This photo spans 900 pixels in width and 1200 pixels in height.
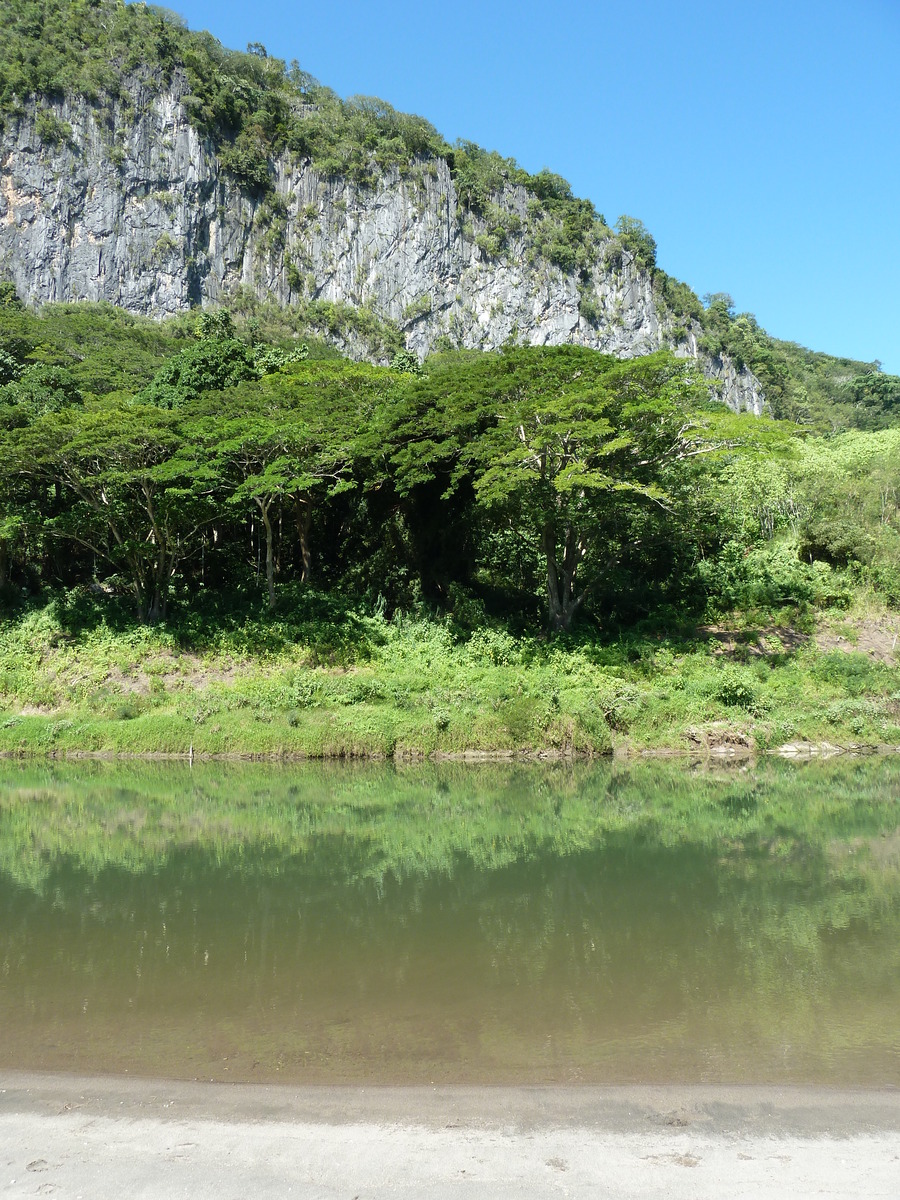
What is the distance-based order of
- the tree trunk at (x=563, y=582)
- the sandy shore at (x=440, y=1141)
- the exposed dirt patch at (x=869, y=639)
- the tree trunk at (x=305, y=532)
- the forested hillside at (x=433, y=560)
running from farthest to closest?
1. the tree trunk at (x=305, y=532)
2. the tree trunk at (x=563, y=582)
3. the exposed dirt patch at (x=869, y=639)
4. the forested hillside at (x=433, y=560)
5. the sandy shore at (x=440, y=1141)

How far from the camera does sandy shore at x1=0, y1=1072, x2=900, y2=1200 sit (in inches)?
154

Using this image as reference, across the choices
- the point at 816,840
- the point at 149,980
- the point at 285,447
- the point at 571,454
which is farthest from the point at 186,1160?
the point at 285,447

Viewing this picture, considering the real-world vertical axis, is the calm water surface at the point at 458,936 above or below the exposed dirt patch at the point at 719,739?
below

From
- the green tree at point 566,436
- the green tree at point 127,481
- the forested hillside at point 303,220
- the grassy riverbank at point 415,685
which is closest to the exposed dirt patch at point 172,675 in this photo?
the grassy riverbank at point 415,685

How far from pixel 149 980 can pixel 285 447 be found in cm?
1941

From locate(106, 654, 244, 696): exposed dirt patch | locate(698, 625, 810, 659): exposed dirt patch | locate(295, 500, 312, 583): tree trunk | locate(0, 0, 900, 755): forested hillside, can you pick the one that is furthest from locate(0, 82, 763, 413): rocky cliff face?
locate(106, 654, 244, 696): exposed dirt patch

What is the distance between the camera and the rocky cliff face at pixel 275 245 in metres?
86.1

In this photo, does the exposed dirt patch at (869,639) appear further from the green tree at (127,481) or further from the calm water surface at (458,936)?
the green tree at (127,481)

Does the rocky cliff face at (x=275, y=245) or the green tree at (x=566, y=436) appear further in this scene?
the rocky cliff face at (x=275, y=245)

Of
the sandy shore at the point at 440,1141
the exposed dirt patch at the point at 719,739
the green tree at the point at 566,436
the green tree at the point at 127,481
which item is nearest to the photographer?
the sandy shore at the point at 440,1141

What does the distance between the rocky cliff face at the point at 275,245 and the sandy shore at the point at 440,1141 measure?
80.8 meters

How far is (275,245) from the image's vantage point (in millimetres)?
97875

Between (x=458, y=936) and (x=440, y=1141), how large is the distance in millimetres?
3514

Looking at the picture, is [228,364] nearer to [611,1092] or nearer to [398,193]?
[611,1092]
